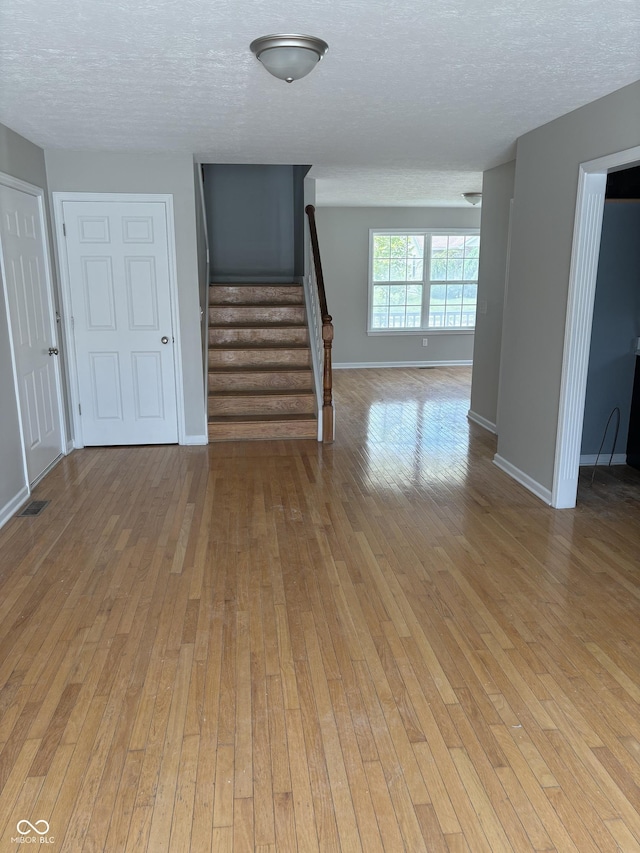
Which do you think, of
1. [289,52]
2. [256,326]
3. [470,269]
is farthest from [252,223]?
[289,52]

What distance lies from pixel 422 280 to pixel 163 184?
562 centimetres

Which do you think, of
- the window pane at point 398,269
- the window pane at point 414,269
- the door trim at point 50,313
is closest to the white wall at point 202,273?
the door trim at point 50,313

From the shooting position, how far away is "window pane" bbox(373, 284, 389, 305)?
32.0ft

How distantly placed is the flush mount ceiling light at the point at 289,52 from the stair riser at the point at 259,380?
11.5 ft

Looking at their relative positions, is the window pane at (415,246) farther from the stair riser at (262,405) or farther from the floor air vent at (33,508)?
the floor air vent at (33,508)

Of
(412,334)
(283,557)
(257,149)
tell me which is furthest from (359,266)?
(283,557)

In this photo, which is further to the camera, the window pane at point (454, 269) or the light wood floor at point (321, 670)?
the window pane at point (454, 269)

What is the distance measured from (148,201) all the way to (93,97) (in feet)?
5.75

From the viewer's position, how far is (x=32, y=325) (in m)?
4.48

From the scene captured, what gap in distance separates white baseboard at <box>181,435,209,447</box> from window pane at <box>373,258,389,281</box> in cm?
515

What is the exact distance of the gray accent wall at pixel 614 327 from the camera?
179 inches

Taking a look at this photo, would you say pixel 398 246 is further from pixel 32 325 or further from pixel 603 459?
pixel 32 325

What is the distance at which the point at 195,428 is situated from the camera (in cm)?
554

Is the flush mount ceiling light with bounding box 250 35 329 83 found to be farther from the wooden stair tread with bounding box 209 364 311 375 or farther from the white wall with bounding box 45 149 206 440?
the wooden stair tread with bounding box 209 364 311 375
